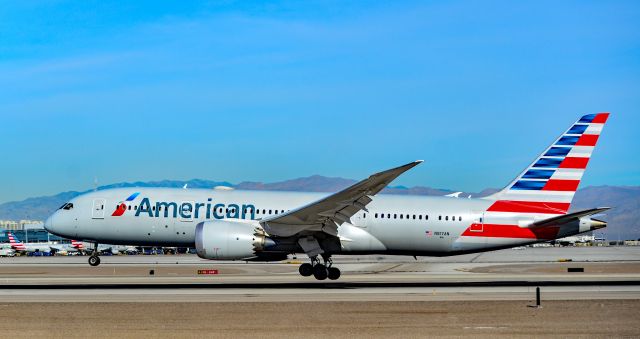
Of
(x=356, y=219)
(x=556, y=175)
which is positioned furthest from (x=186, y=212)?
(x=556, y=175)

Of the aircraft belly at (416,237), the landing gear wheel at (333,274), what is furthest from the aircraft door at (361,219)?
the landing gear wheel at (333,274)

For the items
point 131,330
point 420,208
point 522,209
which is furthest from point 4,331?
point 522,209

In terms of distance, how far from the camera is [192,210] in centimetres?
3472

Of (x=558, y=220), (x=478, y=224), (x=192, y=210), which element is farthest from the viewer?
(x=478, y=224)

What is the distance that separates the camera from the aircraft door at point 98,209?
3594 cm

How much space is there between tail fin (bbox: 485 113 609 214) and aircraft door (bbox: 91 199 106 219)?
1677 cm

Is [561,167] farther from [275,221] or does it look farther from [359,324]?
[359,324]

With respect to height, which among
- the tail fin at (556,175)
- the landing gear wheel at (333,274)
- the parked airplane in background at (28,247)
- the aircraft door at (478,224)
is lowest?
the landing gear wheel at (333,274)

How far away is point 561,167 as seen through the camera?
35.6 meters

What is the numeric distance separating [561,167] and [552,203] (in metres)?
1.62

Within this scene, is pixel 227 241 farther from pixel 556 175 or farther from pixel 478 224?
pixel 556 175

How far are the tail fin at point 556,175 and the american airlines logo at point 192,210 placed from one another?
1061 cm

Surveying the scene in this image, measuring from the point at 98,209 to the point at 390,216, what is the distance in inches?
500

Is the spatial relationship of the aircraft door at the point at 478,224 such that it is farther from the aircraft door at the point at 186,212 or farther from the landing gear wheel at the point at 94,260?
the landing gear wheel at the point at 94,260
